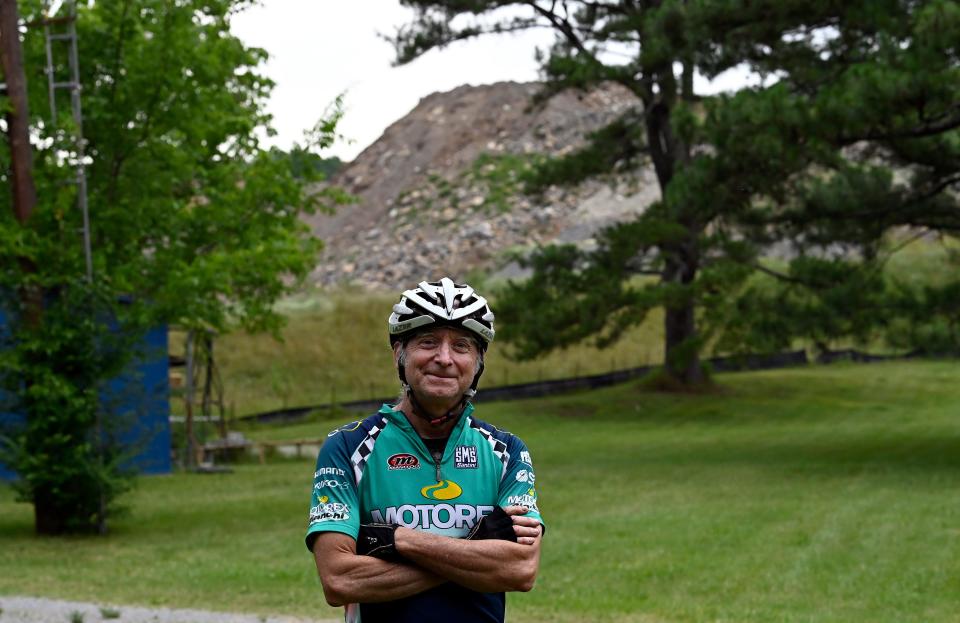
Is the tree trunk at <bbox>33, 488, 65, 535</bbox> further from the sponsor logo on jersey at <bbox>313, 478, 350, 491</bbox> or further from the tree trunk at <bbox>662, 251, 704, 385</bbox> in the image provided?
the tree trunk at <bbox>662, 251, 704, 385</bbox>

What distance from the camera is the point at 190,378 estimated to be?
1187 inches

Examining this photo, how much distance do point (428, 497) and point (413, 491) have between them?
1.9 inches

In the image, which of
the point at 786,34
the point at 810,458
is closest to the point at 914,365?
the point at 810,458

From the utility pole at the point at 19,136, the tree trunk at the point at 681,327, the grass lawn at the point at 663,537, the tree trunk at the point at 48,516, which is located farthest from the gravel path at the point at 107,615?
the tree trunk at the point at 681,327

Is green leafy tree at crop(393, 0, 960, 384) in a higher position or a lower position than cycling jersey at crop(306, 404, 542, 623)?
higher

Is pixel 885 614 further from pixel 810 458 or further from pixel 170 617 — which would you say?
pixel 810 458

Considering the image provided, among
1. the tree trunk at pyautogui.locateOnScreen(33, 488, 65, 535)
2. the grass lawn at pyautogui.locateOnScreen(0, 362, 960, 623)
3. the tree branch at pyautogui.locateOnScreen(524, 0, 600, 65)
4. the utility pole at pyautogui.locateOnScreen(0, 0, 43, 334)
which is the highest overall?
the tree branch at pyautogui.locateOnScreen(524, 0, 600, 65)

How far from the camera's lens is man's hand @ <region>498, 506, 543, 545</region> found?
166 inches

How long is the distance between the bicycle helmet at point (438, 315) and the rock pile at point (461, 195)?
69287 mm

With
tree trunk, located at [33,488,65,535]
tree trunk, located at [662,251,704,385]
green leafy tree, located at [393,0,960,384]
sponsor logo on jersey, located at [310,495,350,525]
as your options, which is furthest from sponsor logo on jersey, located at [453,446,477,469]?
tree trunk, located at [662,251,704,385]

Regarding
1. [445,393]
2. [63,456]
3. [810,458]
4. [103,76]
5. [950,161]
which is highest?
[103,76]

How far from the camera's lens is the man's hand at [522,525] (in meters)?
4.21

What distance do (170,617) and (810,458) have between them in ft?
63.2

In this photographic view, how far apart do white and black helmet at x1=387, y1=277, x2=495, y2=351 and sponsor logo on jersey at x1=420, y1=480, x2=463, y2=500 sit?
462 mm
